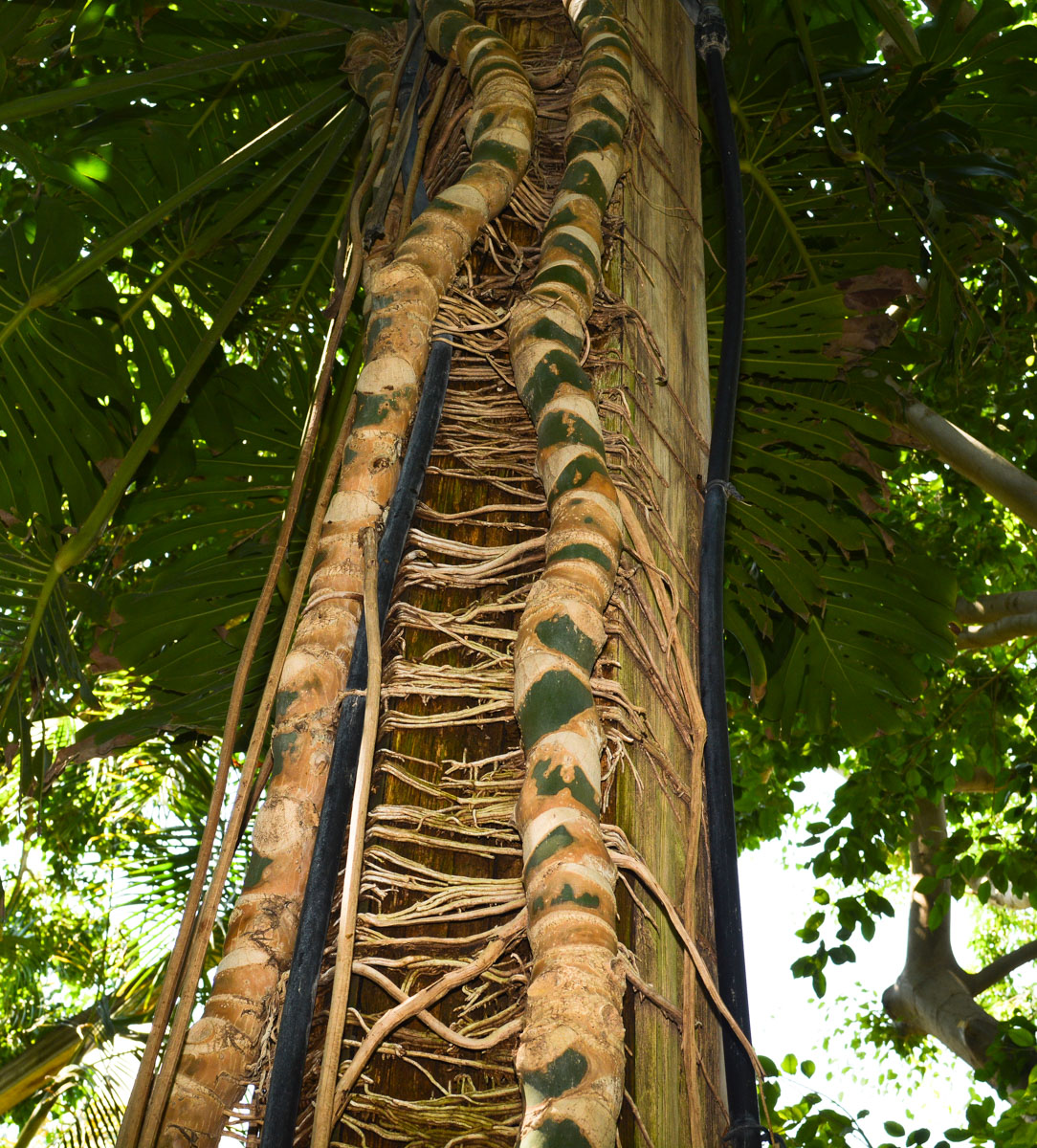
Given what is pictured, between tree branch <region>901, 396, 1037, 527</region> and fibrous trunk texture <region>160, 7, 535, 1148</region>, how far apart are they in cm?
192

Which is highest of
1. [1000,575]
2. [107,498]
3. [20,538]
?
[1000,575]

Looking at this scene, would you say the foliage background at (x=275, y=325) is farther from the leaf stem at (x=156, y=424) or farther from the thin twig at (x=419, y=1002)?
the thin twig at (x=419, y=1002)

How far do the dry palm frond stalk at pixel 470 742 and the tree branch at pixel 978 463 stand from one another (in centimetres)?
204

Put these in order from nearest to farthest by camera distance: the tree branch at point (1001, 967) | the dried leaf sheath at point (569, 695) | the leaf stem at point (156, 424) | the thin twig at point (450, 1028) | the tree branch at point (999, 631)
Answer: the dried leaf sheath at point (569, 695) → the thin twig at point (450, 1028) → the leaf stem at point (156, 424) → the tree branch at point (999, 631) → the tree branch at point (1001, 967)

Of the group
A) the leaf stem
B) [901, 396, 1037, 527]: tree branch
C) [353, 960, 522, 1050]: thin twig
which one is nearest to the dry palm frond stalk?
[353, 960, 522, 1050]: thin twig

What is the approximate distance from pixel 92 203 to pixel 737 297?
150 cm

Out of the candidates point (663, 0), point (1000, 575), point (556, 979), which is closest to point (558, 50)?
point (663, 0)

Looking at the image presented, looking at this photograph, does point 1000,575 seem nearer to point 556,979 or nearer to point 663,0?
point 663,0

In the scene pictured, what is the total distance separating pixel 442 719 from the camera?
934mm

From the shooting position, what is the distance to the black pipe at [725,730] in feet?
2.72

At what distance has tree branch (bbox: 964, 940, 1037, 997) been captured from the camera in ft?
13.4

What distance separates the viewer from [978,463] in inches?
121

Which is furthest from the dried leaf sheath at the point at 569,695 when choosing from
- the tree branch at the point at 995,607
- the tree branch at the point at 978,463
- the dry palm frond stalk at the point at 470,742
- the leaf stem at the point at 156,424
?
the tree branch at the point at 995,607

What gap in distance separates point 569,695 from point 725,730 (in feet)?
0.77
